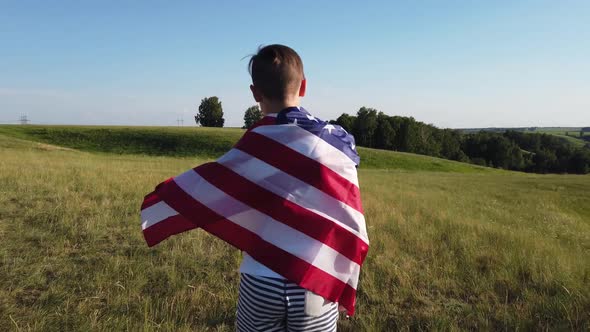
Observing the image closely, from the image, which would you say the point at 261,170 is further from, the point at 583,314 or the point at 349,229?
the point at 583,314

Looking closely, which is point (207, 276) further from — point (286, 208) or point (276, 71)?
point (276, 71)

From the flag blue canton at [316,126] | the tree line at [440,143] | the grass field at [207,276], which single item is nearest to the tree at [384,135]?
the tree line at [440,143]

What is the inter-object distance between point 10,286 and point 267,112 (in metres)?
3.61

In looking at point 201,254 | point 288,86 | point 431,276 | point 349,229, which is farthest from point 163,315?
point 431,276

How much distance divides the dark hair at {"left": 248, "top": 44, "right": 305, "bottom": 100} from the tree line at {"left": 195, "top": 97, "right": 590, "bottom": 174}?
84721 mm

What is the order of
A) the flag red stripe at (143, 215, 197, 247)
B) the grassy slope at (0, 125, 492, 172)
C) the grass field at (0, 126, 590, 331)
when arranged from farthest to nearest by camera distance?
the grassy slope at (0, 125, 492, 172)
the grass field at (0, 126, 590, 331)
the flag red stripe at (143, 215, 197, 247)

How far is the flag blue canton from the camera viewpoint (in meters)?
2.12

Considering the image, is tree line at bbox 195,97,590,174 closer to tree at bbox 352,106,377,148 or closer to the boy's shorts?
tree at bbox 352,106,377,148

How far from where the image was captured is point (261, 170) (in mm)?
2137

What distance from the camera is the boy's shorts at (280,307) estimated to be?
205 centimetres

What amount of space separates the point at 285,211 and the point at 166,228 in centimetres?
80

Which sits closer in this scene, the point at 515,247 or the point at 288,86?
the point at 288,86

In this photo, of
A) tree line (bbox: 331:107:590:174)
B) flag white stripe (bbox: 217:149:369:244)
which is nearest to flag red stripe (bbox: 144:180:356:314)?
flag white stripe (bbox: 217:149:369:244)

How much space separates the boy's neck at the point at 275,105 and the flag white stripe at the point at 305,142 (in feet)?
0.37
